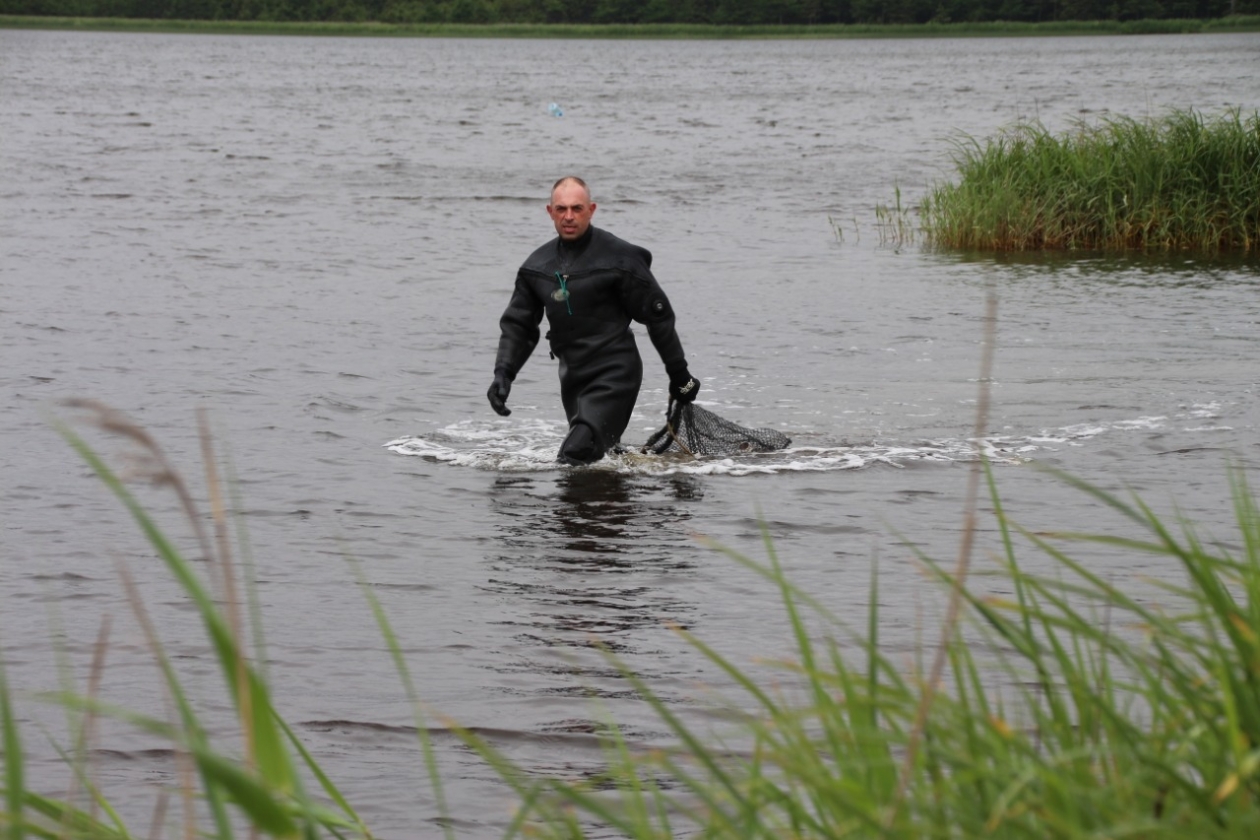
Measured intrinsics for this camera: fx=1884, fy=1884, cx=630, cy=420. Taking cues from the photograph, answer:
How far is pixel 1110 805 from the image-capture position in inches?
100

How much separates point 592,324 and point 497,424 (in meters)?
2.59

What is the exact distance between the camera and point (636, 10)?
526ft

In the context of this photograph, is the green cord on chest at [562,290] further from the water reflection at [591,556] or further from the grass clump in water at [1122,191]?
the grass clump in water at [1122,191]

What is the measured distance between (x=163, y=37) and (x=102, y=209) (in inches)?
5429

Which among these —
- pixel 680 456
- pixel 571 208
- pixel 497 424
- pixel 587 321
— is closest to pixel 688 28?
pixel 497 424

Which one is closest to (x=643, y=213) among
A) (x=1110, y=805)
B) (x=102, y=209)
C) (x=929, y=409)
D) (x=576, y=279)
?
(x=102, y=209)

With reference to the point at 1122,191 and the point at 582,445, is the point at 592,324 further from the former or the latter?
the point at 1122,191

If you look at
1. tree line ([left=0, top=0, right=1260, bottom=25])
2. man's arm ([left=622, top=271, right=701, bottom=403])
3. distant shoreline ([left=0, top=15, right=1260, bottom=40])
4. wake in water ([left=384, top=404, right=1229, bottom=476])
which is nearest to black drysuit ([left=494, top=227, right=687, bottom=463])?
man's arm ([left=622, top=271, right=701, bottom=403])

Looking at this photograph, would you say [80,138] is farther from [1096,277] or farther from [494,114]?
[1096,277]

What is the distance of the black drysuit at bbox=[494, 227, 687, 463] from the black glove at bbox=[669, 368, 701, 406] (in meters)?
0.04

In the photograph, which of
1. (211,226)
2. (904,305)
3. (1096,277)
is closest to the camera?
(904,305)

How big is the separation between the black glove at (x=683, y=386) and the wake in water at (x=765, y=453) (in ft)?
1.63

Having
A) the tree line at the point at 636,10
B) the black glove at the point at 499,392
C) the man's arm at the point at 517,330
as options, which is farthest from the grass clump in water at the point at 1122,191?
the tree line at the point at 636,10

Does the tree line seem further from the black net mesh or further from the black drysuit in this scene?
the black drysuit
